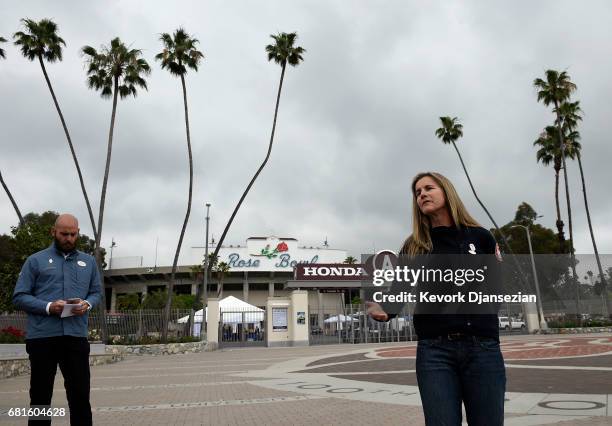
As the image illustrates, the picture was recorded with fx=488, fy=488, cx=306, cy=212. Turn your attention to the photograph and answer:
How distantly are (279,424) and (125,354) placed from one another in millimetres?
19012

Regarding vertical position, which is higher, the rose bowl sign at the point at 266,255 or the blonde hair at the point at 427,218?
the rose bowl sign at the point at 266,255

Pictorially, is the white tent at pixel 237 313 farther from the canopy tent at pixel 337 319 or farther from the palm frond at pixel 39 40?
the palm frond at pixel 39 40

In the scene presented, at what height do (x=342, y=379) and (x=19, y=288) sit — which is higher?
(x=19, y=288)

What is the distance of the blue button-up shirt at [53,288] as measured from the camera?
367 cm

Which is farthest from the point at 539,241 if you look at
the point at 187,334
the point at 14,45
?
the point at 14,45

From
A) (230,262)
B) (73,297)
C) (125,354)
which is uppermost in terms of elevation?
(230,262)

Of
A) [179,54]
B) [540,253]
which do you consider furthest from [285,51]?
[540,253]

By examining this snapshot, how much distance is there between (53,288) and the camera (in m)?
3.85

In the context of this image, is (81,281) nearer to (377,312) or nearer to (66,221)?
(66,221)

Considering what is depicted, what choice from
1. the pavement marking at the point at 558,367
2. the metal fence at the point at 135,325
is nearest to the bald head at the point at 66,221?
the pavement marking at the point at 558,367

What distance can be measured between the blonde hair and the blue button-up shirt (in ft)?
8.82

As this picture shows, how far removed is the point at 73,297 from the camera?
3902 millimetres

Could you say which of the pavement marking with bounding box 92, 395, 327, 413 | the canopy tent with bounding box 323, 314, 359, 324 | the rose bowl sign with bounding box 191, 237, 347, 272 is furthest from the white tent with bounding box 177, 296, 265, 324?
the rose bowl sign with bounding box 191, 237, 347, 272

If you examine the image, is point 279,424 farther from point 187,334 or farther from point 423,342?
point 187,334
